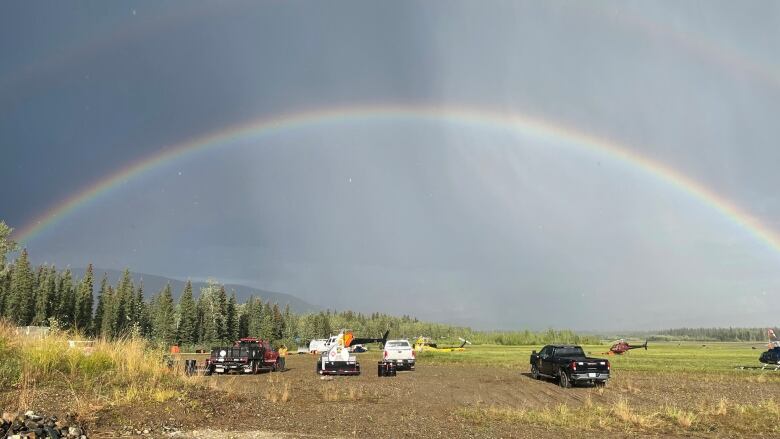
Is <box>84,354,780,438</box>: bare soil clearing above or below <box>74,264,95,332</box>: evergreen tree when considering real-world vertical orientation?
below

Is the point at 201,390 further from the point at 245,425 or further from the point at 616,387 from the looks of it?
the point at 616,387

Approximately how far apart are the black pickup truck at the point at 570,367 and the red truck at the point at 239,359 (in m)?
16.4

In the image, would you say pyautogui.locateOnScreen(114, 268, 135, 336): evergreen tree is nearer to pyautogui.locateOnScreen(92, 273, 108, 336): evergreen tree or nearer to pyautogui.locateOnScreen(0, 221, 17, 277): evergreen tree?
pyautogui.locateOnScreen(92, 273, 108, 336): evergreen tree

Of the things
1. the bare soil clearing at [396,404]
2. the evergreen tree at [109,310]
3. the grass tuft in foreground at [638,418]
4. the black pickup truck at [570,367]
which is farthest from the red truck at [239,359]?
the evergreen tree at [109,310]

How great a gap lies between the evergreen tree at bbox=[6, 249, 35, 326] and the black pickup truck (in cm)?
10011

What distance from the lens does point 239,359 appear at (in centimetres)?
3045

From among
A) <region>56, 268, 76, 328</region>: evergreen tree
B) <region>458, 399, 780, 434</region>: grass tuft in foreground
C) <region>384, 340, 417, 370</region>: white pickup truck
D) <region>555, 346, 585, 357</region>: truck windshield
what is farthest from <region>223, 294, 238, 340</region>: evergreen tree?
<region>458, 399, 780, 434</region>: grass tuft in foreground

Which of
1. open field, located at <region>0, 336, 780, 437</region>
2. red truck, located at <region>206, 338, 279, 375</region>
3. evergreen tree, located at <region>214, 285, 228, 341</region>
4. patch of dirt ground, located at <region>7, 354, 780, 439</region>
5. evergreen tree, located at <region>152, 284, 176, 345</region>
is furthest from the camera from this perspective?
evergreen tree, located at <region>214, 285, 228, 341</region>

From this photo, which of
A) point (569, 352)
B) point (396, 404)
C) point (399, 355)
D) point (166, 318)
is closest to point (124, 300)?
point (166, 318)

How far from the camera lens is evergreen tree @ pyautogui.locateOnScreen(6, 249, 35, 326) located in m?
96.5

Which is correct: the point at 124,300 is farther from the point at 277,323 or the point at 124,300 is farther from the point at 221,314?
the point at 277,323

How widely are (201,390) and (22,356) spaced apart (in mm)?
4795

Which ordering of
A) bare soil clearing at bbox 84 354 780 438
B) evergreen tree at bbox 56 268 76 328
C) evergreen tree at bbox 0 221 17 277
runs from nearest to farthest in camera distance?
bare soil clearing at bbox 84 354 780 438, evergreen tree at bbox 0 221 17 277, evergreen tree at bbox 56 268 76 328

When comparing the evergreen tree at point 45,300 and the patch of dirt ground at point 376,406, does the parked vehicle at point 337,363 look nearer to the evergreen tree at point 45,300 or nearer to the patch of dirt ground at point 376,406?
the patch of dirt ground at point 376,406
